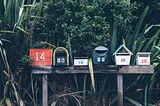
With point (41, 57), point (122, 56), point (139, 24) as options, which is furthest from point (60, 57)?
point (139, 24)

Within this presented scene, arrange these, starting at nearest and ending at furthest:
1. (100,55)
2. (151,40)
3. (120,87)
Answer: (100,55)
(120,87)
(151,40)

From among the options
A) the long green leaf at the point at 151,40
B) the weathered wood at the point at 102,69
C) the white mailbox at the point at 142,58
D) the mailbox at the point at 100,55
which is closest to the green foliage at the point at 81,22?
the mailbox at the point at 100,55

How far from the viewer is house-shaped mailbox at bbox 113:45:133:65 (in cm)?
532

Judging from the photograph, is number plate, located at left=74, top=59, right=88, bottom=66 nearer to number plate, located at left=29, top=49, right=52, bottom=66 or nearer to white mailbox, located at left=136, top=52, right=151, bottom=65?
number plate, located at left=29, top=49, right=52, bottom=66

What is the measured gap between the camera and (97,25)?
17.8 feet

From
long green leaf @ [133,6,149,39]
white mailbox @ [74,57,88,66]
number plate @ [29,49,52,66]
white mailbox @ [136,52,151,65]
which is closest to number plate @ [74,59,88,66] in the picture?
white mailbox @ [74,57,88,66]

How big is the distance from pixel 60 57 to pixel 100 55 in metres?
0.59

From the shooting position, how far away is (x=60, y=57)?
17.6 ft

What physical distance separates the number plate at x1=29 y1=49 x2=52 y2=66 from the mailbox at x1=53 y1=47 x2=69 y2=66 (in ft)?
0.25

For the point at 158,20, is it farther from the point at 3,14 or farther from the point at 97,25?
the point at 3,14

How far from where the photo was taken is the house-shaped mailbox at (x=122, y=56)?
532 centimetres

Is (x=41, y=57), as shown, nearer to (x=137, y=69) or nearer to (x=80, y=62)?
(x=80, y=62)

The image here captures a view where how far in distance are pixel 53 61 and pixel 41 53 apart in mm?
213

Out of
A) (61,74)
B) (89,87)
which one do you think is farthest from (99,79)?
(61,74)
